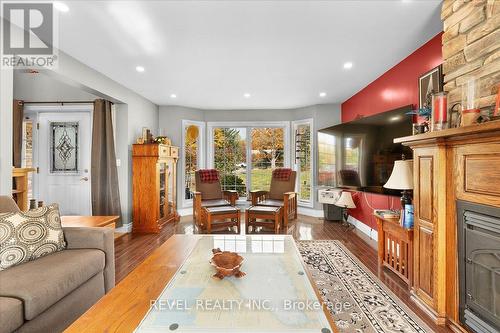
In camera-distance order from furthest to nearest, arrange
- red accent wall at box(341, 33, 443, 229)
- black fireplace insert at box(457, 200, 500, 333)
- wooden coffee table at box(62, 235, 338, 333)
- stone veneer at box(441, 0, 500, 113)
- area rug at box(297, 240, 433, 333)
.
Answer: red accent wall at box(341, 33, 443, 229)
area rug at box(297, 240, 433, 333)
stone veneer at box(441, 0, 500, 113)
black fireplace insert at box(457, 200, 500, 333)
wooden coffee table at box(62, 235, 338, 333)

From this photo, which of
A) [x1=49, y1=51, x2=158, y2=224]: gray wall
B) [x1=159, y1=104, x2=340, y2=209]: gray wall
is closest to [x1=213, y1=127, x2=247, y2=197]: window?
[x1=159, y1=104, x2=340, y2=209]: gray wall

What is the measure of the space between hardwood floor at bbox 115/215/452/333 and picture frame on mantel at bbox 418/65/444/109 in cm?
170

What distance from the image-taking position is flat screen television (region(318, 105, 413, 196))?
2.72 m

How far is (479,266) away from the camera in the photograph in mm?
1588

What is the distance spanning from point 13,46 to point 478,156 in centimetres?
384

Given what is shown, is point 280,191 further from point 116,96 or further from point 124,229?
point 116,96

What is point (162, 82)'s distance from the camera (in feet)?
12.9

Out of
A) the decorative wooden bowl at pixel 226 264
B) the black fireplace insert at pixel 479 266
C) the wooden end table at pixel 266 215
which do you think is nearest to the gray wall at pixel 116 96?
the wooden end table at pixel 266 215

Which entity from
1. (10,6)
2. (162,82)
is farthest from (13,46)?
(162,82)

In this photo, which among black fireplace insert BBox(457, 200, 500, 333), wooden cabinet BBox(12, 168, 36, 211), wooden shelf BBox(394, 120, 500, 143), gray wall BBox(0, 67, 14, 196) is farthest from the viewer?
wooden cabinet BBox(12, 168, 36, 211)

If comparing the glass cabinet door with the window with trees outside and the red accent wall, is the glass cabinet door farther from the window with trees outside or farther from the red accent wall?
the red accent wall

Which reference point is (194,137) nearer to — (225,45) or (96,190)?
(96,190)

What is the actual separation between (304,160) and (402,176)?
3206 millimetres

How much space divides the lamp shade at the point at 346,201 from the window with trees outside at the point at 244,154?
6.35 feet
